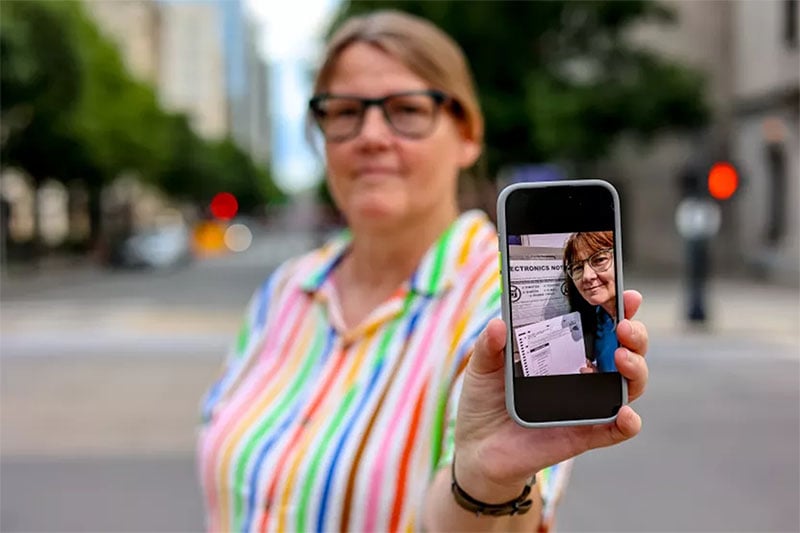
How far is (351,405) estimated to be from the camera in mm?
1732

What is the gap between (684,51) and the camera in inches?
1033

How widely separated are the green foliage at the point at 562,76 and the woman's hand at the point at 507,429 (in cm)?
2133

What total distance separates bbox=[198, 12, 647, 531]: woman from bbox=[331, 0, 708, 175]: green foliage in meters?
20.6

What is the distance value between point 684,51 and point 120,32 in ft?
171

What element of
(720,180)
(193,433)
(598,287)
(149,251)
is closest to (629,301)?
(598,287)

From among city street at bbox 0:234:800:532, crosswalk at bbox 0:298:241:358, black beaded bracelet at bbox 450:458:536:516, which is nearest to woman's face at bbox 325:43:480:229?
black beaded bracelet at bbox 450:458:536:516

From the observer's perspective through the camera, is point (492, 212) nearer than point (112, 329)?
Yes

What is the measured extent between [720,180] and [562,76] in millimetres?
10977

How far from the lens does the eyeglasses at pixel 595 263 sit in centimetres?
115

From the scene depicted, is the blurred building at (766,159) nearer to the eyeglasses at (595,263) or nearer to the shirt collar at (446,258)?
the shirt collar at (446,258)

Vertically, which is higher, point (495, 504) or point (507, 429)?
point (507, 429)

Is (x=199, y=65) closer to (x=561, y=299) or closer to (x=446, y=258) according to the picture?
(x=446, y=258)

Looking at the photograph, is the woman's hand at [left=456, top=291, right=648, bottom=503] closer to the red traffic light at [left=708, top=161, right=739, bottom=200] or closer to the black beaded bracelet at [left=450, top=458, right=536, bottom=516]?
the black beaded bracelet at [left=450, top=458, right=536, bottom=516]

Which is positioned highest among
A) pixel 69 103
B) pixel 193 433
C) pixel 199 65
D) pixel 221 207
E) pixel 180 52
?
pixel 180 52
